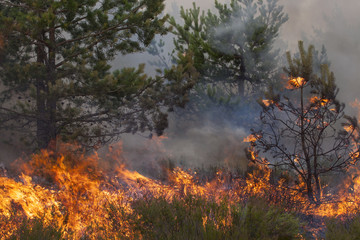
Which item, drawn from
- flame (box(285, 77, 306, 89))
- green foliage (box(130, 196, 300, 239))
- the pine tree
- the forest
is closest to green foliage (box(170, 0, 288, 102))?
the forest

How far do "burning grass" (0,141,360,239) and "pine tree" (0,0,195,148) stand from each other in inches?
Result: 41.5

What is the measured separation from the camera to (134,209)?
209 inches

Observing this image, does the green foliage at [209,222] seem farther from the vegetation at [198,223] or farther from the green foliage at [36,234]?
the green foliage at [36,234]

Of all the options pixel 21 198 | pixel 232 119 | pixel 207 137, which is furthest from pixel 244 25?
pixel 21 198

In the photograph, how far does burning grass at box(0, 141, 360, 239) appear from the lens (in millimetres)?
4512

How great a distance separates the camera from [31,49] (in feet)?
38.0

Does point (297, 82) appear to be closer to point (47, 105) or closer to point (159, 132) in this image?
point (159, 132)

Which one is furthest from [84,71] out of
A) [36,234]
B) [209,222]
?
[209,222]

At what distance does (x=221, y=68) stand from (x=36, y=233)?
13.0 metres

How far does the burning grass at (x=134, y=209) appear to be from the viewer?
4.51m

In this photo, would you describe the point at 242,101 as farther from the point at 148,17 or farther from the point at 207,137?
the point at 148,17

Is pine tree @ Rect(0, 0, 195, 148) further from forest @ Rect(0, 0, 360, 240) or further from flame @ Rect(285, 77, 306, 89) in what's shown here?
flame @ Rect(285, 77, 306, 89)

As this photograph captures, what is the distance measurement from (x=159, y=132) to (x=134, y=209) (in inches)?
244

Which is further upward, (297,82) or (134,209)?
(297,82)
